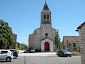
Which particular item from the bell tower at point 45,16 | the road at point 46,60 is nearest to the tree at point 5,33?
the bell tower at point 45,16

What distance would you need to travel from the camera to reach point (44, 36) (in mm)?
48281

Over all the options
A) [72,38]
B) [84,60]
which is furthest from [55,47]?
[84,60]

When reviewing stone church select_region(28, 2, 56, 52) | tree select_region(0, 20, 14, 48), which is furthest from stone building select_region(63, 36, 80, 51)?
tree select_region(0, 20, 14, 48)

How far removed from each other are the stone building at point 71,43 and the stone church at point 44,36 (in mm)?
6179

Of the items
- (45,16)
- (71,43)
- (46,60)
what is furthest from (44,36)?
(46,60)

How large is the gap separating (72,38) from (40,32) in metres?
12.3

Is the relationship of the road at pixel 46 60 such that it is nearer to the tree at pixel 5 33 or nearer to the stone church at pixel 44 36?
the tree at pixel 5 33

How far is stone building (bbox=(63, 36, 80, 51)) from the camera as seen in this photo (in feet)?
158

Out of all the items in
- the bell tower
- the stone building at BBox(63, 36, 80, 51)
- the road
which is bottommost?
the road

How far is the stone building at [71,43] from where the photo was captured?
1900 inches

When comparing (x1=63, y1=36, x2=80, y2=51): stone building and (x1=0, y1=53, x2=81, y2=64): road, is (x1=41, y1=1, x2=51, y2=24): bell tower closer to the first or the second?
(x1=63, y1=36, x2=80, y2=51): stone building

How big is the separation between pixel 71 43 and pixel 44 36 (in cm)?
944

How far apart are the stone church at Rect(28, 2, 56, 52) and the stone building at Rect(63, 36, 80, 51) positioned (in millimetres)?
6179

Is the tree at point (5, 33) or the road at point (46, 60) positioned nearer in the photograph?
the road at point (46, 60)
